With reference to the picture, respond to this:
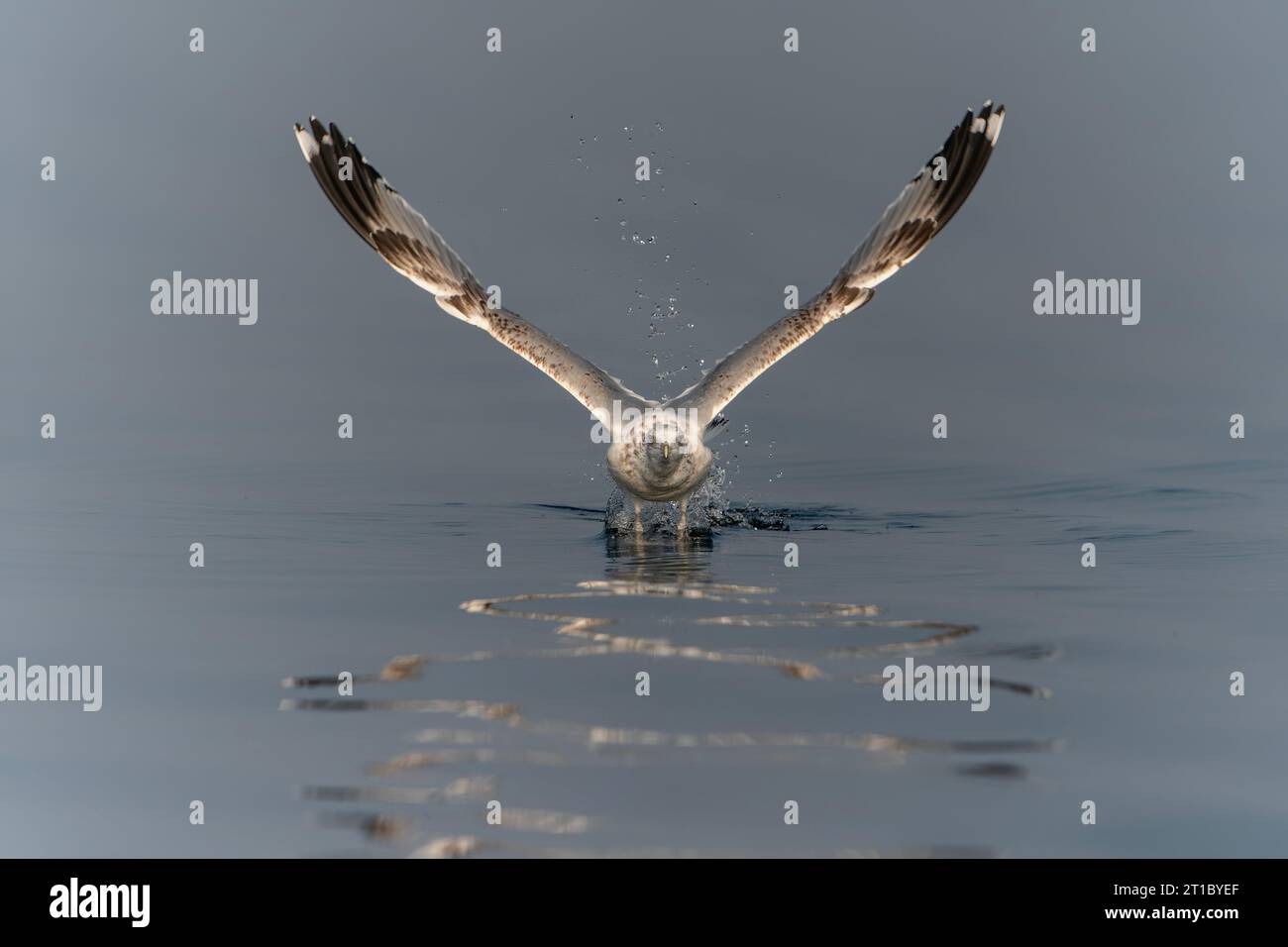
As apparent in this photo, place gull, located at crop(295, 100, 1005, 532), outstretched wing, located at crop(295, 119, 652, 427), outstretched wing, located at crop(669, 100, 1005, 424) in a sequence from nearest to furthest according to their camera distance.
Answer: gull, located at crop(295, 100, 1005, 532), outstretched wing, located at crop(669, 100, 1005, 424), outstretched wing, located at crop(295, 119, 652, 427)

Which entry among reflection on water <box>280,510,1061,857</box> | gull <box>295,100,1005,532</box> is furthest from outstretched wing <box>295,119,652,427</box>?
reflection on water <box>280,510,1061,857</box>

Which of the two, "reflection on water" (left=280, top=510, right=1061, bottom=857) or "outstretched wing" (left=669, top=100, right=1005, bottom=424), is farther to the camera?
"outstretched wing" (left=669, top=100, right=1005, bottom=424)

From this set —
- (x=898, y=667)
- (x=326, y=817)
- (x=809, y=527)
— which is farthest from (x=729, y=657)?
(x=809, y=527)

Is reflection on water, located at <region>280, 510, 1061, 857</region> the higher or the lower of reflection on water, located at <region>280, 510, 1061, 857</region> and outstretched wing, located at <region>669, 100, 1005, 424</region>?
the lower

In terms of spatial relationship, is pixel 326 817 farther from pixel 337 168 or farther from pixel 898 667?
pixel 337 168

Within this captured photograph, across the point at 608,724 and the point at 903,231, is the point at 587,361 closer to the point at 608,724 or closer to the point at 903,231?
the point at 903,231

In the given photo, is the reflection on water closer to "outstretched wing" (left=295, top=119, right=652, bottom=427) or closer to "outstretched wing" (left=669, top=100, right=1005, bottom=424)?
"outstretched wing" (left=669, top=100, right=1005, bottom=424)

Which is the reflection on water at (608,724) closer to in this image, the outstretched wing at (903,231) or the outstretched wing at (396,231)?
the outstretched wing at (903,231)

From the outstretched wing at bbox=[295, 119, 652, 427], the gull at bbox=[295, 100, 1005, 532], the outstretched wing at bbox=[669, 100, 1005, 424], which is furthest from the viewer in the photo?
the outstretched wing at bbox=[295, 119, 652, 427]

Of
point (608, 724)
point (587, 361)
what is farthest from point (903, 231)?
point (608, 724)
